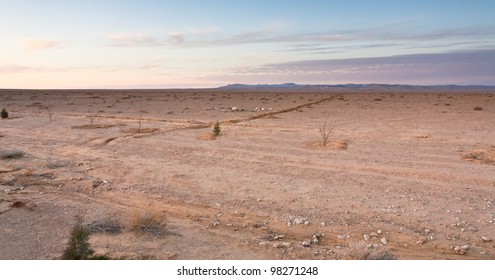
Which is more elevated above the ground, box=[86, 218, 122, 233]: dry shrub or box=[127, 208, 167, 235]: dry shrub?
box=[127, 208, 167, 235]: dry shrub

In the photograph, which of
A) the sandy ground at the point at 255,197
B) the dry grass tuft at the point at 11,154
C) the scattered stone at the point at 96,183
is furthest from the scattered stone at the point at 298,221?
the dry grass tuft at the point at 11,154

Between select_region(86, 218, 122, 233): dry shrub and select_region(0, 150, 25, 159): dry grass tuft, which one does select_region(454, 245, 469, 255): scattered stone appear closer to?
select_region(86, 218, 122, 233): dry shrub

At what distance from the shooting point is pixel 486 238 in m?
5.29

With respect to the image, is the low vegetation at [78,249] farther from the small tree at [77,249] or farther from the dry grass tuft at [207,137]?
the dry grass tuft at [207,137]

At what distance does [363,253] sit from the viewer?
4.67 meters

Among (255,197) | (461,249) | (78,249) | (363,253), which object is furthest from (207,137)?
(461,249)

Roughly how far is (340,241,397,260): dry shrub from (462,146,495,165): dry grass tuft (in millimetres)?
6087

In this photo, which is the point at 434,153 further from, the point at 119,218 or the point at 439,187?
the point at 119,218

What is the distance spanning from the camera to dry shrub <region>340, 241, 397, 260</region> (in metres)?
4.67

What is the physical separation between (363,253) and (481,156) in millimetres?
6869

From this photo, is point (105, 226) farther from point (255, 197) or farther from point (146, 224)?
point (255, 197)

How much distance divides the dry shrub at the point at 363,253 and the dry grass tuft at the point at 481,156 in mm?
6087

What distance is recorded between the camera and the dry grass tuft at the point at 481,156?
948 cm

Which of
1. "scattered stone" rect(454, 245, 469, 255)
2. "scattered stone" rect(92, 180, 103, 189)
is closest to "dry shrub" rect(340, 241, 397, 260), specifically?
"scattered stone" rect(454, 245, 469, 255)
